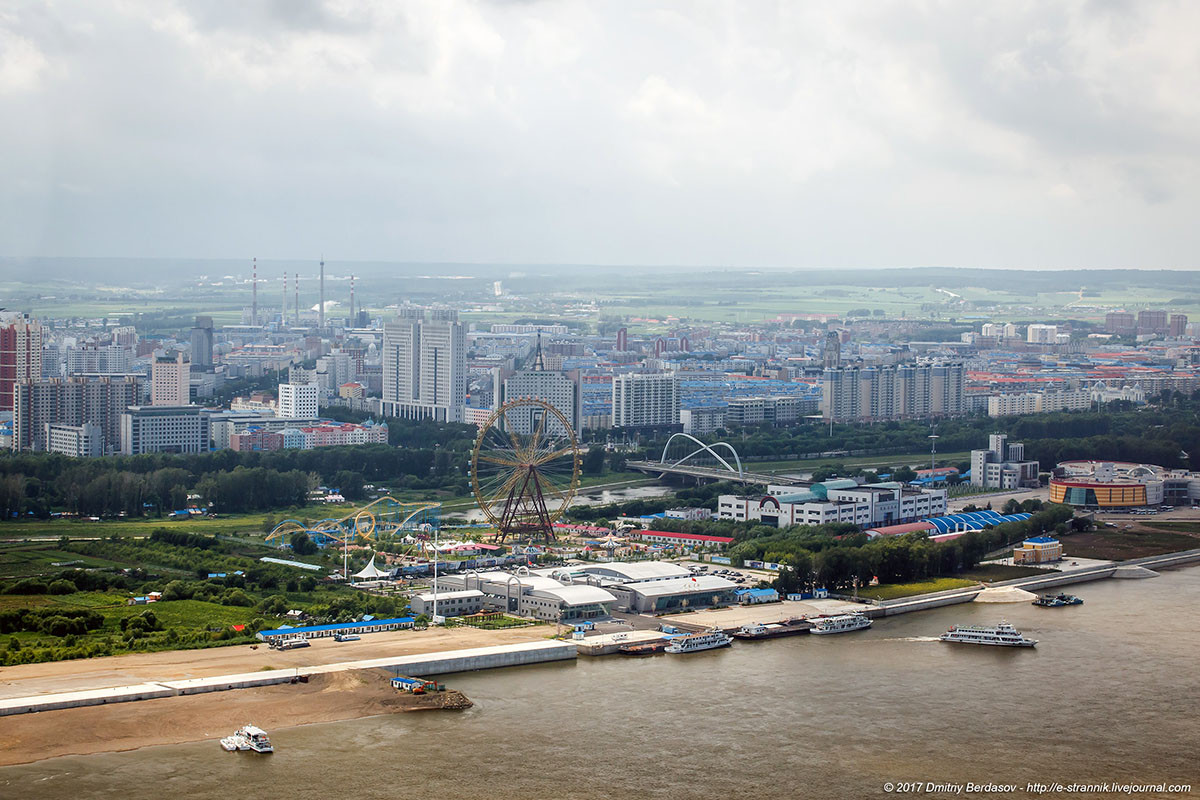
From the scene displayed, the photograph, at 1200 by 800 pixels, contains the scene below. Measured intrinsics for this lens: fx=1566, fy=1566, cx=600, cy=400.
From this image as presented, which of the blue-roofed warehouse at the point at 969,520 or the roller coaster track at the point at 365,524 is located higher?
the blue-roofed warehouse at the point at 969,520

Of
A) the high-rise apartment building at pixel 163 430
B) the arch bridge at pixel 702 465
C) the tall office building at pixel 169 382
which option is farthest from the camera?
the tall office building at pixel 169 382

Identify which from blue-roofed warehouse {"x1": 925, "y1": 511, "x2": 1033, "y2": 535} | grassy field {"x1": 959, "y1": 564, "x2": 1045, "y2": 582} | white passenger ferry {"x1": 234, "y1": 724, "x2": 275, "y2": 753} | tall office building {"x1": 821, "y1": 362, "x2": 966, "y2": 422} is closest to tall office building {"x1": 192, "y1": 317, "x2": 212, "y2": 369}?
tall office building {"x1": 821, "y1": 362, "x2": 966, "y2": 422}

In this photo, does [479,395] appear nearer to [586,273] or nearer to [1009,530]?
[1009,530]

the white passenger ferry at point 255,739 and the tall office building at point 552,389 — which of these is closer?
the white passenger ferry at point 255,739

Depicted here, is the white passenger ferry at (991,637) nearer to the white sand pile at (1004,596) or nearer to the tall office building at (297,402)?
the white sand pile at (1004,596)

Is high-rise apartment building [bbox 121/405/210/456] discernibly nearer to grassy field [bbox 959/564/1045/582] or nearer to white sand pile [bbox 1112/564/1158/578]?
grassy field [bbox 959/564/1045/582]

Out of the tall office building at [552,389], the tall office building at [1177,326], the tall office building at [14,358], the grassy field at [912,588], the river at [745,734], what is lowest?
the river at [745,734]

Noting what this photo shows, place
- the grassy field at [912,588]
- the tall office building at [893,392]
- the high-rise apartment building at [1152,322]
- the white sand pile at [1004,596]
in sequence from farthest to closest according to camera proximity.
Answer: the high-rise apartment building at [1152,322] < the tall office building at [893,392] < the white sand pile at [1004,596] < the grassy field at [912,588]

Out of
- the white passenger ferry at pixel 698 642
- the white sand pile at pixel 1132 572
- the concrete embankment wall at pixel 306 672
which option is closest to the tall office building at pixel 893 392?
the white sand pile at pixel 1132 572
